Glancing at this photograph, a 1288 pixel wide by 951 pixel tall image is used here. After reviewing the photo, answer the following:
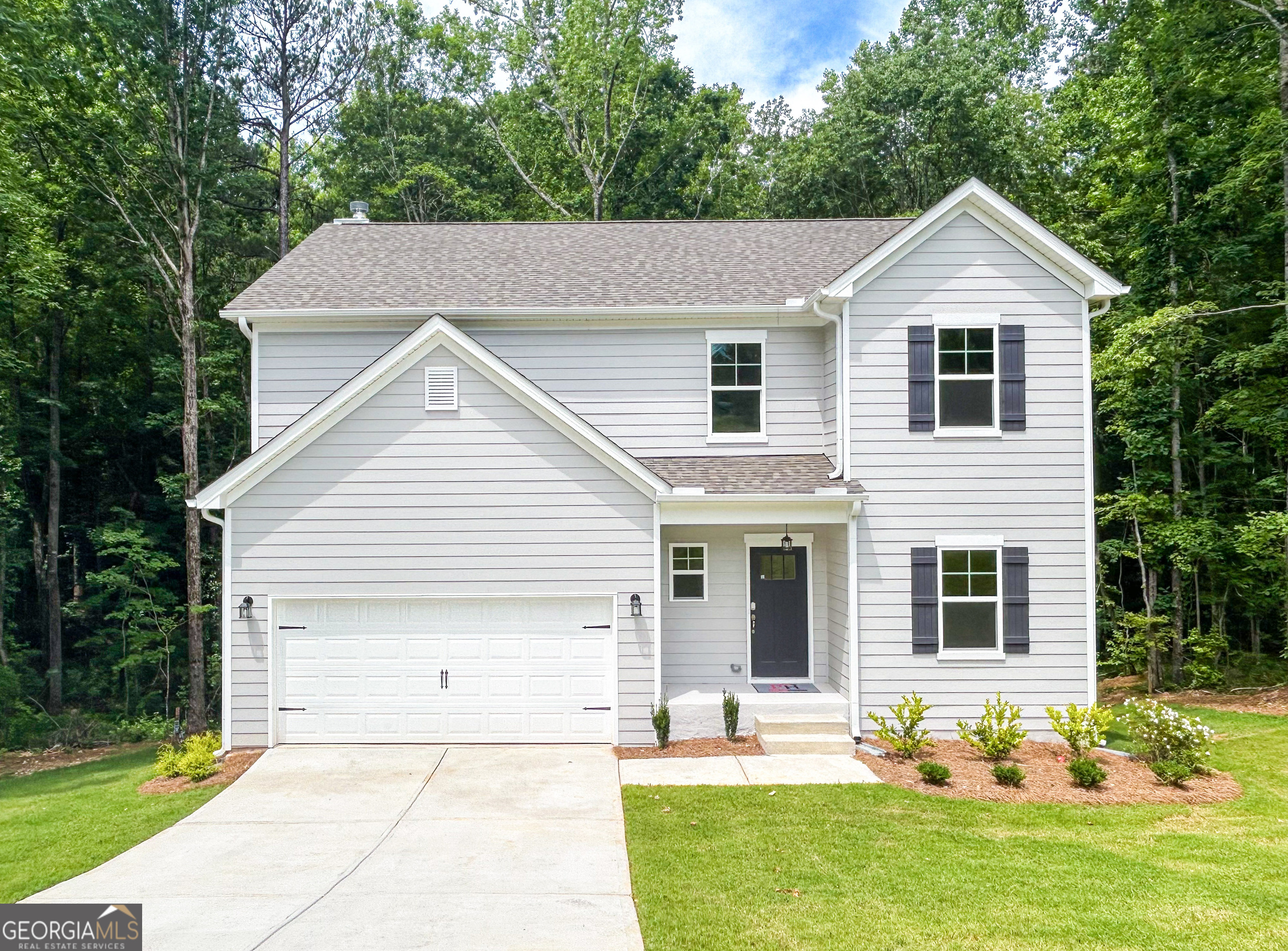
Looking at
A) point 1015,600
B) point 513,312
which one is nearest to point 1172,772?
point 1015,600

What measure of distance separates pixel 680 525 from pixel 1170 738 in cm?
675

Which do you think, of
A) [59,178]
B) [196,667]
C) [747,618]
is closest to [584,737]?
[747,618]

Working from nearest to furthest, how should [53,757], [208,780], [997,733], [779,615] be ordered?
[208,780] → [997,733] → [779,615] → [53,757]

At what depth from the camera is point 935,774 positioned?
30.1 ft

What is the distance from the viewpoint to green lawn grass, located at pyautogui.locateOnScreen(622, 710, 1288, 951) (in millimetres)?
5809

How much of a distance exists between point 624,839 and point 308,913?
9.31 feet

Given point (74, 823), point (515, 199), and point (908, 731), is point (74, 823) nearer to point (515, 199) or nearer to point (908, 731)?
point (908, 731)

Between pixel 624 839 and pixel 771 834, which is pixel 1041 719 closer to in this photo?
pixel 771 834

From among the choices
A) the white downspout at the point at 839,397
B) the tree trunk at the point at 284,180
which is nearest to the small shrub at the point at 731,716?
the white downspout at the point at 839,397

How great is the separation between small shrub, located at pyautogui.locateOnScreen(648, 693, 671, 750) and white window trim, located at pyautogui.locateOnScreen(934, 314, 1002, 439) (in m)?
5.35

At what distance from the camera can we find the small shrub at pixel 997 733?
32.6ft

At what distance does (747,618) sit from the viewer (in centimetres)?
1246

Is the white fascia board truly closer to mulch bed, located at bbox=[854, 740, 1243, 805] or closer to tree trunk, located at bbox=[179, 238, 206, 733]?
mulch bed, located at bbox=[854, 740, 1243, 805]

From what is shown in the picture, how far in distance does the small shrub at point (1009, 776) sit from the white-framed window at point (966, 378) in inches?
177
